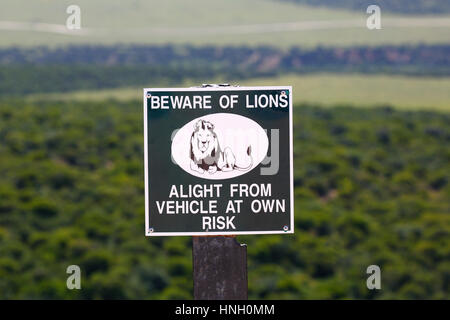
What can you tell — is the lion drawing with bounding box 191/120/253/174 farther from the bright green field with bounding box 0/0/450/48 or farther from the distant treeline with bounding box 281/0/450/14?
the distant treeline with bounding box 281/0/450/14

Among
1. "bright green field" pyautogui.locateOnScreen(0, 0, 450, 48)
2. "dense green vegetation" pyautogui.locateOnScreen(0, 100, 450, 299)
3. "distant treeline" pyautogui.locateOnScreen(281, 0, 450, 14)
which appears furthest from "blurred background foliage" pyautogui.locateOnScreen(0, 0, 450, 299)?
"distant treeline" pyautogui.locateOnScreen(281, 0, 450, 14)

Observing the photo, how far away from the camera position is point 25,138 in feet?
96.0

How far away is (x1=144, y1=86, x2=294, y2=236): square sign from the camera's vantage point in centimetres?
445

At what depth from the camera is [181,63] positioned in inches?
3501

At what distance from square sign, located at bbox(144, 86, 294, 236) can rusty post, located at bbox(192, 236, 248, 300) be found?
96 mm

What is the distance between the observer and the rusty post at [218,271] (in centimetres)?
433

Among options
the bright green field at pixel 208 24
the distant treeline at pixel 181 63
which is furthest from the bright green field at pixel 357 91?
the bright green field at pixel 208 24

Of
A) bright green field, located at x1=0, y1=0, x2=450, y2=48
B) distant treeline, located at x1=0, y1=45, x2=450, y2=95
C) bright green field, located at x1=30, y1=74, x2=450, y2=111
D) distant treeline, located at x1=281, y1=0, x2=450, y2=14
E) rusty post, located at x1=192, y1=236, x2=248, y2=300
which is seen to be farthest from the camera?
distant treeline, located at x1=281, y1=0, x2=450, y2=14

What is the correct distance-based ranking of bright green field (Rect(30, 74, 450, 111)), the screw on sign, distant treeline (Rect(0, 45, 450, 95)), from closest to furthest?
the screw on sign < bright green field (Rect(30, 74, 450, 111)) < distant treeline (Rect(0, 45, 450, 95))

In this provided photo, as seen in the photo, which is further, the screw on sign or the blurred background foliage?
the blurred background foliage

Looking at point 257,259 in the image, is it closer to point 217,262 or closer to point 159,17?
point 217,262

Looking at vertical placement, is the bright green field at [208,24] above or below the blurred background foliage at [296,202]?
above

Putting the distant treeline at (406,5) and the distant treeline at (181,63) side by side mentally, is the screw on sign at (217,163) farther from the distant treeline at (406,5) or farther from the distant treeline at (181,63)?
the distant treeline at (406,5)

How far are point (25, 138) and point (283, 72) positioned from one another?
49.6 m
